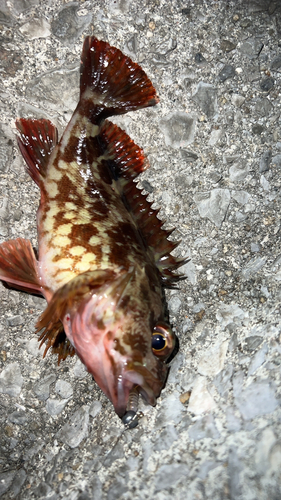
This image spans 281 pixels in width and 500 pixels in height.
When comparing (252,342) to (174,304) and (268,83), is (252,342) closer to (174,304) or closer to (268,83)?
(174,304)

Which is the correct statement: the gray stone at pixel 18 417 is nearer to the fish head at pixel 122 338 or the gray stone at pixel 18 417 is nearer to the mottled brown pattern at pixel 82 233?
the fish head at pixel 122 338

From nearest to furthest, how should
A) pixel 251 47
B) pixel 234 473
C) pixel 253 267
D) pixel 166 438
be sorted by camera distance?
pixel 234 473, pixel 166 438, pixel 253 267, pixel 251 47

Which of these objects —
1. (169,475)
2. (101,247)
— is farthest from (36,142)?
(169,475)

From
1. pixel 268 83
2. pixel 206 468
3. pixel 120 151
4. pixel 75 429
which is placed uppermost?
pixel 268 83

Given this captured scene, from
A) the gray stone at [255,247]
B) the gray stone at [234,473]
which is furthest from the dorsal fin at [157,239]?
the gray stone at [234,473]

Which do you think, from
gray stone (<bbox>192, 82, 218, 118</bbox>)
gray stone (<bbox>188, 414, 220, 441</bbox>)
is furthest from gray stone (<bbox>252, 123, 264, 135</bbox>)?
gray stone (<bbox>188, 414, 220, 441</bbox>)

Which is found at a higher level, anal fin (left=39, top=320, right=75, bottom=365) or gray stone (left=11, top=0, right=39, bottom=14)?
gray stone (left=11, top=0, right=39, bottom=14)

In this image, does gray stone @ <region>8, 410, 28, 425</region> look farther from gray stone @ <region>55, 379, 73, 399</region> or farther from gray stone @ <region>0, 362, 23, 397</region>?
gray stone @ <region>55, 379, 73, 399</region>

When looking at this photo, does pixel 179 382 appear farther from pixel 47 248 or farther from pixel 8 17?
pixel 8 17
